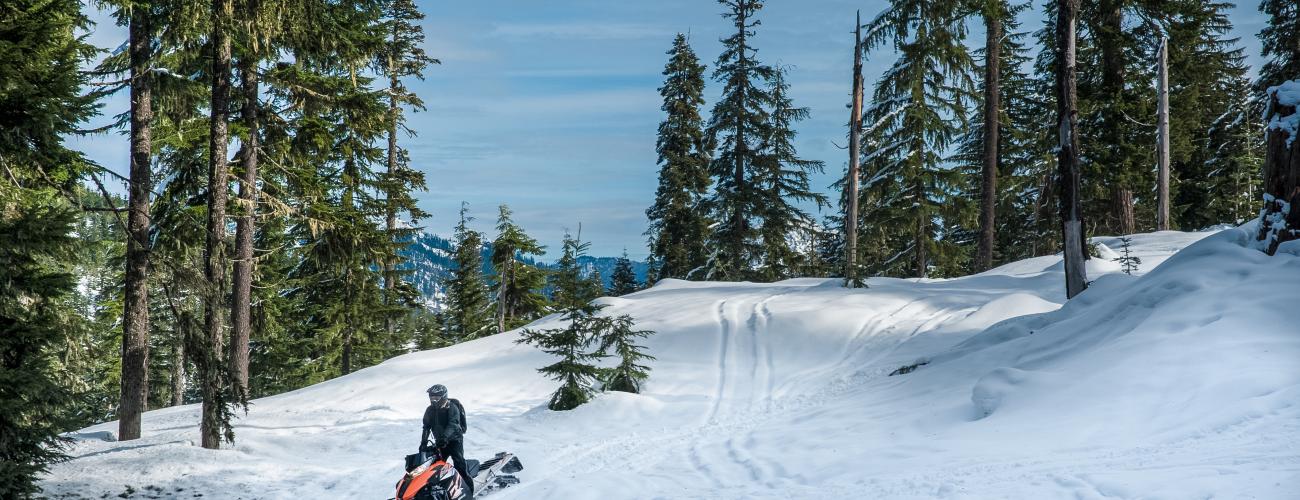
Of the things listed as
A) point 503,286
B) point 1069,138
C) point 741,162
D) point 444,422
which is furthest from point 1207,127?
point 444,422

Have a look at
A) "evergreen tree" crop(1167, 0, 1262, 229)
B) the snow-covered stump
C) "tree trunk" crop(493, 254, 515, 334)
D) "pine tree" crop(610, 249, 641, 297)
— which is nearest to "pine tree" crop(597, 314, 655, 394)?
the snow-covered stump

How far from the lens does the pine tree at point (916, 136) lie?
2345cm

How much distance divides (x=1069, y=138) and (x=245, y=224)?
53.6ft

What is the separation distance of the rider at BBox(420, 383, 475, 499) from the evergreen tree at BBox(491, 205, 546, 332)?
23287 millimetres

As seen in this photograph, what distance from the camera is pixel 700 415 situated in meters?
14.4

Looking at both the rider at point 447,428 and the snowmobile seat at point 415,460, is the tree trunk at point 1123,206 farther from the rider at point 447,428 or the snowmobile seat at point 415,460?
the snowmobile seat at point 415,460

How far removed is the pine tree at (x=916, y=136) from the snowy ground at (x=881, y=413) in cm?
771

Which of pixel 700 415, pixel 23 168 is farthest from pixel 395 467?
pixel 23 168

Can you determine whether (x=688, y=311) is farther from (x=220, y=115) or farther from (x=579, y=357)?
(x=220, y=115)

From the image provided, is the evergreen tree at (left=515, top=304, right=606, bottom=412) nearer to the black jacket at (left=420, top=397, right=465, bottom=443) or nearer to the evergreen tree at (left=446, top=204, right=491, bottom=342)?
the black jacket at (left=420, top=397, right=465, bottom=443)

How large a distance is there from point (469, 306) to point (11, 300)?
1151 inches

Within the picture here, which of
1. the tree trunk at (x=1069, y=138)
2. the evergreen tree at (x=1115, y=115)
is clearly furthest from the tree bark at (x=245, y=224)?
the evergreen tree at (x=1115, y=115)

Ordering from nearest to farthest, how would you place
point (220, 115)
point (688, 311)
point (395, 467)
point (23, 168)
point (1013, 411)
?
point (1013, 411)
point (23, 168)
point (395, 467)
point (220, 115)
point (688, 311)

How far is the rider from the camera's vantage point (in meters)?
9.05
